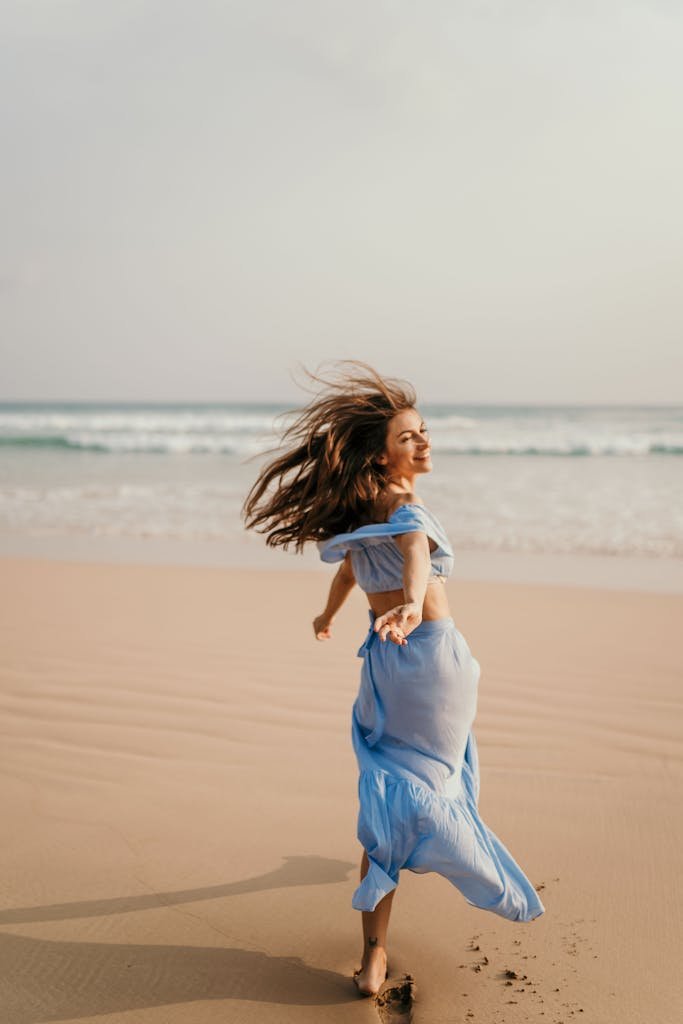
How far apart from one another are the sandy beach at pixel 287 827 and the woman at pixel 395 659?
29 cm

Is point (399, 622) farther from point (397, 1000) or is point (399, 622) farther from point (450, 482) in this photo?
point (450, 482)

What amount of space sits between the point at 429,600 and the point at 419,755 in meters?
0.45

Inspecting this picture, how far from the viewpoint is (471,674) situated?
2.74 m

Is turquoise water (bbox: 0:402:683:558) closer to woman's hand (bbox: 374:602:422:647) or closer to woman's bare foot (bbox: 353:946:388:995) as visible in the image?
woman's hand (bbox: 374:602:422:647)

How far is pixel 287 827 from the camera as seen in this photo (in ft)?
12.1

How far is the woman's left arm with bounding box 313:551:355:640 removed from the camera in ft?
9.89

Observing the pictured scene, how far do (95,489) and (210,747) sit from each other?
1265 centimetres

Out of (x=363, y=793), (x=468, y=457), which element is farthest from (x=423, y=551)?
(x=468, y=457)

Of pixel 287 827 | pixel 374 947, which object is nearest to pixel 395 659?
pixel 374 947

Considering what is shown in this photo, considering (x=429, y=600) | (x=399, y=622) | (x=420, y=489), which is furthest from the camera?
(x=420, y=489)

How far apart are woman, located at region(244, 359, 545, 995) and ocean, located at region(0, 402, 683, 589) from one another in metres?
0.33

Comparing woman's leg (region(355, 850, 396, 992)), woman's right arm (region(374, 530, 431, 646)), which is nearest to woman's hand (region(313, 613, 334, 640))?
woman's right arm (region(374, 530, 431, 646))

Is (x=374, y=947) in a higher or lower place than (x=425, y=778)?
lower

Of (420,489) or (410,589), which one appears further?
(420,489)
